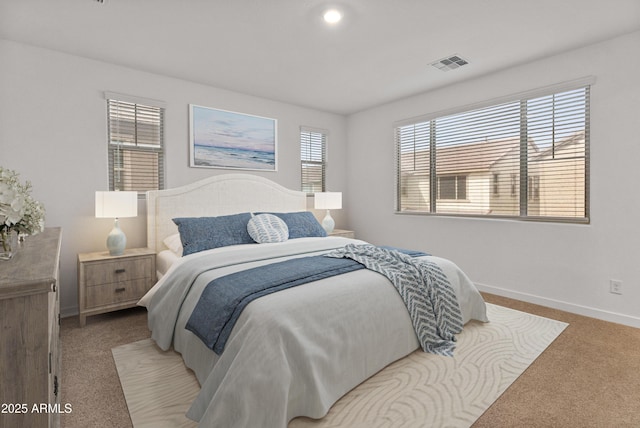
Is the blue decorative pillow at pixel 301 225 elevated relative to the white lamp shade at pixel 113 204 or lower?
lower

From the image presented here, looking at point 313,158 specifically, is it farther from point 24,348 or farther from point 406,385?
point 24,348

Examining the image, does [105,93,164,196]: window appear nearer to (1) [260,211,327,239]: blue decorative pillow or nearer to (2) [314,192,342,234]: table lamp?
(1) [260,211,327,239]: blue decorative pillow

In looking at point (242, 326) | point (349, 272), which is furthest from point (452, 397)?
point (242, 326)

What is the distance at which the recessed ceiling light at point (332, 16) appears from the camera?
7.88 feet

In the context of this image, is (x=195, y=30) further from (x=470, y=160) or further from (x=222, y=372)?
(x=470, y=160)

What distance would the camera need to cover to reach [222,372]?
1617mm

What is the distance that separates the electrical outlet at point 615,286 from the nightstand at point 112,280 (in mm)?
4219

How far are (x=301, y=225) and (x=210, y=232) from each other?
1.06 m

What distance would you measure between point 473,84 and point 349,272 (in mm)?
2929

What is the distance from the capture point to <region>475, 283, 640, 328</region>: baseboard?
289cm

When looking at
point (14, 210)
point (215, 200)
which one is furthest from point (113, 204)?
point (14, 210)

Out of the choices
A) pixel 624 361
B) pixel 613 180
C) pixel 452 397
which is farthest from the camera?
pixel 613 180

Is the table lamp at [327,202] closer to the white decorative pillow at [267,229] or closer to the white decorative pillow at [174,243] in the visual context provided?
the white decorative pillow at [267,229]

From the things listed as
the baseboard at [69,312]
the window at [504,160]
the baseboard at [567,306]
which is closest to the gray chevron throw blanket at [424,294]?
the baseboard at [567,306]
